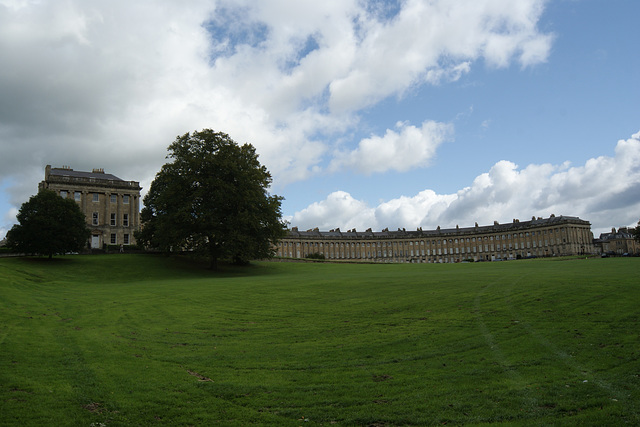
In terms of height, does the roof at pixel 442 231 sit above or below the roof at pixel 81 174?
below

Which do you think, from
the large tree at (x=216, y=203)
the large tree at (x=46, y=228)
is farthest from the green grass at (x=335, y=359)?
the large tree at (x=46, y=228)

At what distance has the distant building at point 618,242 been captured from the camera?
594 feet

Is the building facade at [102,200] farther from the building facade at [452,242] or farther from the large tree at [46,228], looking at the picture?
the building facade at [452,242]

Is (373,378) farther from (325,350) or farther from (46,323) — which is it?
(46,323)

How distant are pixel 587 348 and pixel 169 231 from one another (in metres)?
45.3

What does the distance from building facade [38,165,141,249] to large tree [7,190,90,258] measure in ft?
85.0

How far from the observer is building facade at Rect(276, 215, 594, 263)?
154000 mm

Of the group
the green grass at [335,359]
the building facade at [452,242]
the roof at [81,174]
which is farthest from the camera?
the building facade at [452,242]

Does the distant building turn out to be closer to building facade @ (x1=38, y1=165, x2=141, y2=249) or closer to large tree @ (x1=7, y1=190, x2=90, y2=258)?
building facade @ (x1=38, y1=165, x2=141, y2=249)

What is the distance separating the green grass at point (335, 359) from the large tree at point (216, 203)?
86.0ft

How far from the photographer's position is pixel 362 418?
924 cm

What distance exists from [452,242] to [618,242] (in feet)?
237

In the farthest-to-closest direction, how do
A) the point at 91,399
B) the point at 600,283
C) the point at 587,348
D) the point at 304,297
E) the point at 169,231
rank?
the point at 169,231
the point at 304,297
the point at 600,283
the point at 587,348
the point at 91,399

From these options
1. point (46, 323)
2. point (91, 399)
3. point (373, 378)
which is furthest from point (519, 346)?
point (46, 323)
